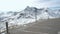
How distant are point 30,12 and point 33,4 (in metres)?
0.16

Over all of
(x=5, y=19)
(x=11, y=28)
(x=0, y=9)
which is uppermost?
(x=0, y=9)

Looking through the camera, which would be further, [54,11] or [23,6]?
[23,6]

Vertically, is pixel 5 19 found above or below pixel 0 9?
below

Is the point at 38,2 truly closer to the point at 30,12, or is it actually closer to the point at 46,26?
the point at 30,12

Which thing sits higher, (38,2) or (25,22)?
(38,2)

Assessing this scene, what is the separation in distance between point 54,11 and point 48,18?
152mm

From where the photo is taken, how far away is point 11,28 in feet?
8.17

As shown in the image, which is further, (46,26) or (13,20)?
(13,20)

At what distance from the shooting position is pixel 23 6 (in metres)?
2.46

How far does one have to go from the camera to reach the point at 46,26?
7.57 ft

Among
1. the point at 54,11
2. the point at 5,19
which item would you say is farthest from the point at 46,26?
the point at 5,19

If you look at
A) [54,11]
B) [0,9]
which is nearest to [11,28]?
→ [0,9]

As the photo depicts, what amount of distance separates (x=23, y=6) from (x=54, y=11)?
21.7 inches

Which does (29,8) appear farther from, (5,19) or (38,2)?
(5,19)
